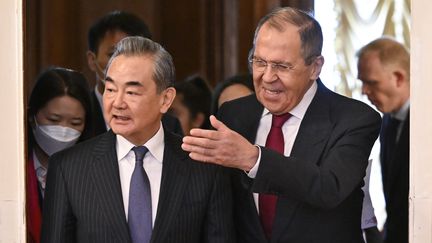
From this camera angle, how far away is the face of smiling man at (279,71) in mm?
3127

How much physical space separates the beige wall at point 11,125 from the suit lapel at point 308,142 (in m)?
0.79

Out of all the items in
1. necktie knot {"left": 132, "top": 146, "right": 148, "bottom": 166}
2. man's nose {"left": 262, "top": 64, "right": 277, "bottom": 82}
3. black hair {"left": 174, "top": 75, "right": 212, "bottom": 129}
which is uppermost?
man's nose {"left": 262, "top": 64, "right": 277, "bottom": 82}

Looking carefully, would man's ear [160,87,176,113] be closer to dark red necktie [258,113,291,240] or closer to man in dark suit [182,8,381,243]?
man in dark suit [182,8,381,243]

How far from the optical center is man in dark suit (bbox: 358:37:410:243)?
193 inches

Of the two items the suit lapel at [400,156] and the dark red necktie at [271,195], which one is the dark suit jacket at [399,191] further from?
the dark red necktie at [271,195]

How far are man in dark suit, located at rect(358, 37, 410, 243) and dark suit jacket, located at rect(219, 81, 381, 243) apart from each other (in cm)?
171

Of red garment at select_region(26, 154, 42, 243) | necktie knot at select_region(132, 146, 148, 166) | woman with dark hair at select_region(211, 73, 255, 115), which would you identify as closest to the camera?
necktie knot at select_region(132, 146, 148, 166)

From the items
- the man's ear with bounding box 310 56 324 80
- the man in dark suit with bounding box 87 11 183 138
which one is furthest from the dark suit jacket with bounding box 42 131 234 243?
the man in dark suit with bounding box 87 11 183 138

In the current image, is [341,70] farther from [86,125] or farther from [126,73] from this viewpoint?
[126,73]

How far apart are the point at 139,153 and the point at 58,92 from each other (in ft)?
2.67

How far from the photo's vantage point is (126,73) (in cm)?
303

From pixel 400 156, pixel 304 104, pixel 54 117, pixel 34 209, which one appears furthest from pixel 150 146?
pixel 400 156

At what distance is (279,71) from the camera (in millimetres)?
→ 3143

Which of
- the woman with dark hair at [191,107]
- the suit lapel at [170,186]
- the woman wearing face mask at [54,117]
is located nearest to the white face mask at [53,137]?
the woman wearing face mask at [54,117]
